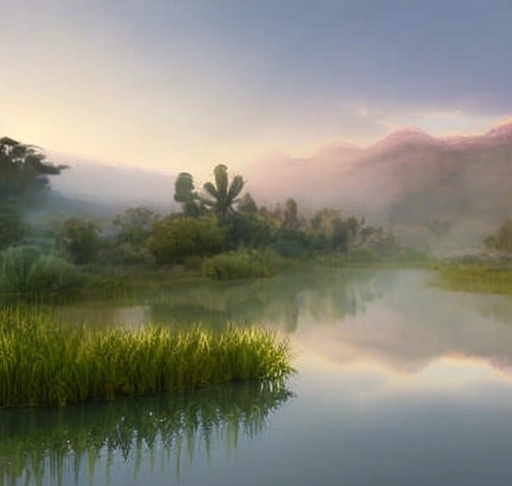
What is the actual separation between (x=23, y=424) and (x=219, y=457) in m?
1.63

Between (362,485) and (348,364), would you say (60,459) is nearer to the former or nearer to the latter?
(362,485)

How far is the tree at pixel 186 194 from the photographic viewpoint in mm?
29406

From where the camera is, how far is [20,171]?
25422 millimetres

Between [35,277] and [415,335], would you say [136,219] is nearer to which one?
[35,277]

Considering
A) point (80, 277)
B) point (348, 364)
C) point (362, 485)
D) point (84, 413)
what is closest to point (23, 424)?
point (84, 413)

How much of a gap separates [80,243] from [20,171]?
629cm

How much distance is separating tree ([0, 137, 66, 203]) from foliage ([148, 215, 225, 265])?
5.30 meters

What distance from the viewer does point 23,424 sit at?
5477 mm

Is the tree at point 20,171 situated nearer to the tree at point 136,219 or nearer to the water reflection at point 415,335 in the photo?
the tree at point 136,219

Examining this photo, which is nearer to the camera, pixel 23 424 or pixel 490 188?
pixel 23 424

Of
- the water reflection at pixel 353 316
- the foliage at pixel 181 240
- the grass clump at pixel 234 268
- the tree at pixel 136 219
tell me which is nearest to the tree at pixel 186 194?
the tree at pixel 136 219

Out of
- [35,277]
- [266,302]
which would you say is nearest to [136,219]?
[35,277]

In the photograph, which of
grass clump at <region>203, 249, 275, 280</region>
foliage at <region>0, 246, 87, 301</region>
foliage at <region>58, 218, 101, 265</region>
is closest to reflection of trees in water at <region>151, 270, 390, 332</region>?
grass clump at <region>203, 249, 275, 280</region>

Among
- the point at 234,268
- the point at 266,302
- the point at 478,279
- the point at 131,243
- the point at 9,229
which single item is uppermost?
the point at 9,229
